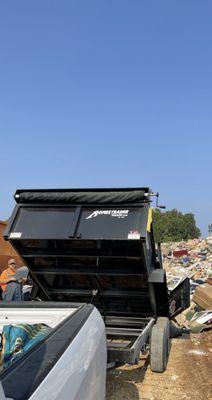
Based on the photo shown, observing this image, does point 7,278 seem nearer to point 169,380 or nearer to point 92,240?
point 92,240

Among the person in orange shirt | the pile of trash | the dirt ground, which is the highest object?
the pile of trash

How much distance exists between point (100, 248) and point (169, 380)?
2.06 metres

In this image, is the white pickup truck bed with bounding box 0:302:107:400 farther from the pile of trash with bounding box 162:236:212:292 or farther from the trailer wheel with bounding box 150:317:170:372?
the pile of trash with bounding box 162:236:212:292

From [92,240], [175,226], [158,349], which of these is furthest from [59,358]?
[175,226]

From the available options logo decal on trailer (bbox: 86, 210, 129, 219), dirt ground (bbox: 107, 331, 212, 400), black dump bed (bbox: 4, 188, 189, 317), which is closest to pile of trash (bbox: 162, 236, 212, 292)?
dirt ground (bbox: 107, 331, 212, 400)

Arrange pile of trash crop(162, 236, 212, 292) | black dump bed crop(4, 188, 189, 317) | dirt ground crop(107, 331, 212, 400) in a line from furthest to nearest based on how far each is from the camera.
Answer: pile of trash crop(162, 236, 212, 292)
black dump bed crop(4, 188, 189, 317)
dirt ground crop(107, 331, 212, 400)

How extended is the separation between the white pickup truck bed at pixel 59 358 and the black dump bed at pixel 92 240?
3.12 m

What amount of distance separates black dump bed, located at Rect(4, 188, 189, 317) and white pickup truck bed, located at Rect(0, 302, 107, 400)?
A: 10.2 feet

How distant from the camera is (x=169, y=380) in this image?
262 inches

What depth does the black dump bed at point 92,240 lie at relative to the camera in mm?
6840

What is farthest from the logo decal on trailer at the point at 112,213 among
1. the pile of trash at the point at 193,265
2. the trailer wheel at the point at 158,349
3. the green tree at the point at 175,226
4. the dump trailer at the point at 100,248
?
the green tree at the point at 175,226

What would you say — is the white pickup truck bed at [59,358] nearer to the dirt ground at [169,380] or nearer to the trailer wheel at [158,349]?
the dirt ground at [169,380]

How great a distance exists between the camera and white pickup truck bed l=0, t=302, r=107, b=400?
6.39 ft

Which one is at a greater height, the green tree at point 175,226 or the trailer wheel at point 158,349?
the green tree at point 175,226
